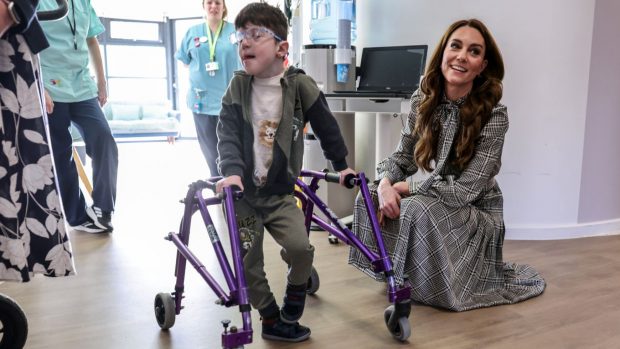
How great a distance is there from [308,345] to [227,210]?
522 mm

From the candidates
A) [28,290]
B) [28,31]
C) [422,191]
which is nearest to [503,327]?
[422,191]

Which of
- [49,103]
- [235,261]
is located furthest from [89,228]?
[235,261]

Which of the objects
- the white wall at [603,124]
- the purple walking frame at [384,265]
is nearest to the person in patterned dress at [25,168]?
the purple walking frame at [384,265]

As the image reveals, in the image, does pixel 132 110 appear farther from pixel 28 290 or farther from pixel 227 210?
pixel 227 210

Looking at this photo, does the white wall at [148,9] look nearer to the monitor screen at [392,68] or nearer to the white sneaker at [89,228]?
the monitor screen at [392,68]

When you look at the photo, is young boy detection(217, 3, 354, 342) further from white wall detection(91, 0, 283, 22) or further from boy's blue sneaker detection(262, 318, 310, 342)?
white wall detection(91, 0, 283, 22)

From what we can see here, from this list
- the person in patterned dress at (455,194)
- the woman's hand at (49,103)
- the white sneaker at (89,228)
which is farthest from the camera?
the white sneaker at (89,228)

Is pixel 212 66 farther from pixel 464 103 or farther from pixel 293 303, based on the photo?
pixel 293 303

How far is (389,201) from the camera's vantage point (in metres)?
1.79

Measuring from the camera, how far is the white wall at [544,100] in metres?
2.57

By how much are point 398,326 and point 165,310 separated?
719 millimetres

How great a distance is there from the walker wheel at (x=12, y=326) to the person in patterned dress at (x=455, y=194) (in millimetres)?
1097

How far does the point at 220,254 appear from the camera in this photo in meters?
1.33

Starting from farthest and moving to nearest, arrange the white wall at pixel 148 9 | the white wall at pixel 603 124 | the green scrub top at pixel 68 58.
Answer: the white wall at pixel 148 9, the white wall at pixel 603 124, the green scrub top at pixel 68 58
